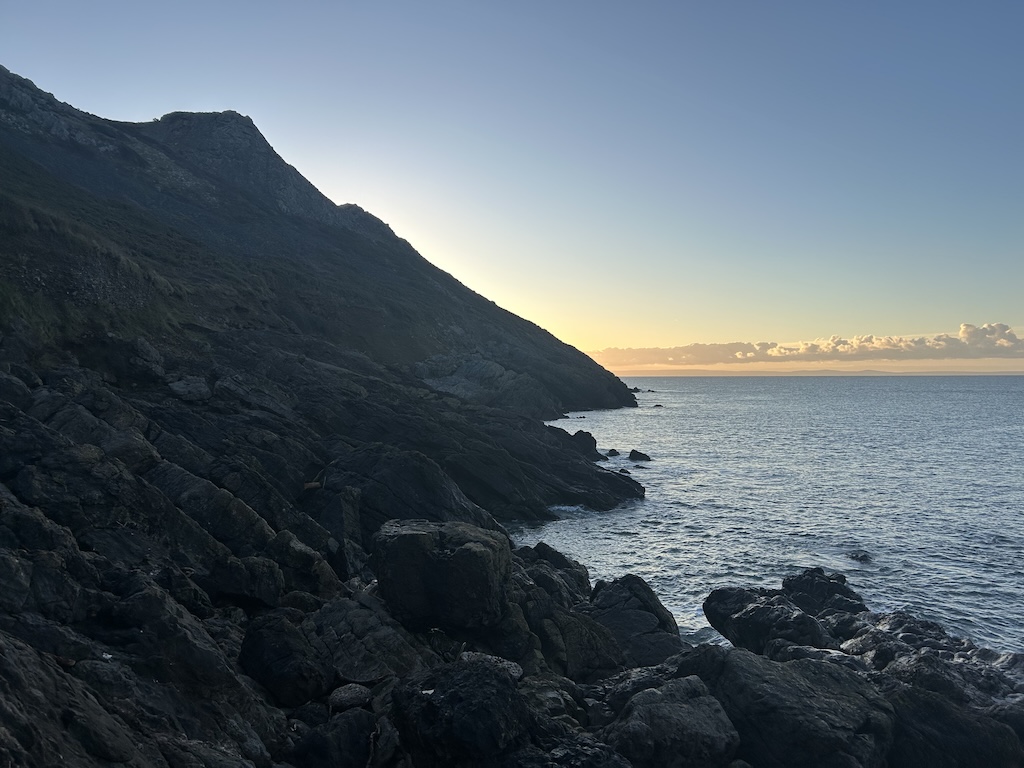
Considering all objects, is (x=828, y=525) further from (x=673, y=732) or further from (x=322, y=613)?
(x=322, y=613)

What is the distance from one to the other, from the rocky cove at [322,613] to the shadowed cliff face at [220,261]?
84cm

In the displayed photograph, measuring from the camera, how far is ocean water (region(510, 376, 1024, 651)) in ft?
116

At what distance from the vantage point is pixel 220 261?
8769cm

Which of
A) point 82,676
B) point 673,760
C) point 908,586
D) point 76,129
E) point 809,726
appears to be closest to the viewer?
point 82,676

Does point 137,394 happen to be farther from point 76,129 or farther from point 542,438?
point 76,129

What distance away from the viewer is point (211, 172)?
132 m

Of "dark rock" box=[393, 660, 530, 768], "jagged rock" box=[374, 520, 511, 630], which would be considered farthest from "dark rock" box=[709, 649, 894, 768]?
"jagged rock" box=[374, 520, 511, 630]

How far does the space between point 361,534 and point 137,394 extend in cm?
1785

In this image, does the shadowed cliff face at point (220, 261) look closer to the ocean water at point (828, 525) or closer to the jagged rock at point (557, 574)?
the jagged rock at point (557, 574)

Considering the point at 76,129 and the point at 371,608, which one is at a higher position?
the point at 76,129

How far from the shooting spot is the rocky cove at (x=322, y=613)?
13.8 metres

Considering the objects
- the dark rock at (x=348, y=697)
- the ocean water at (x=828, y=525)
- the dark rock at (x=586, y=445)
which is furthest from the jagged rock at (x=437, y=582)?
the dark rock at (x=586, y=445)

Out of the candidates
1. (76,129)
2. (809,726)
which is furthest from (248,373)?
(76,129)

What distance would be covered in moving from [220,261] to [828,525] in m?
79.2
